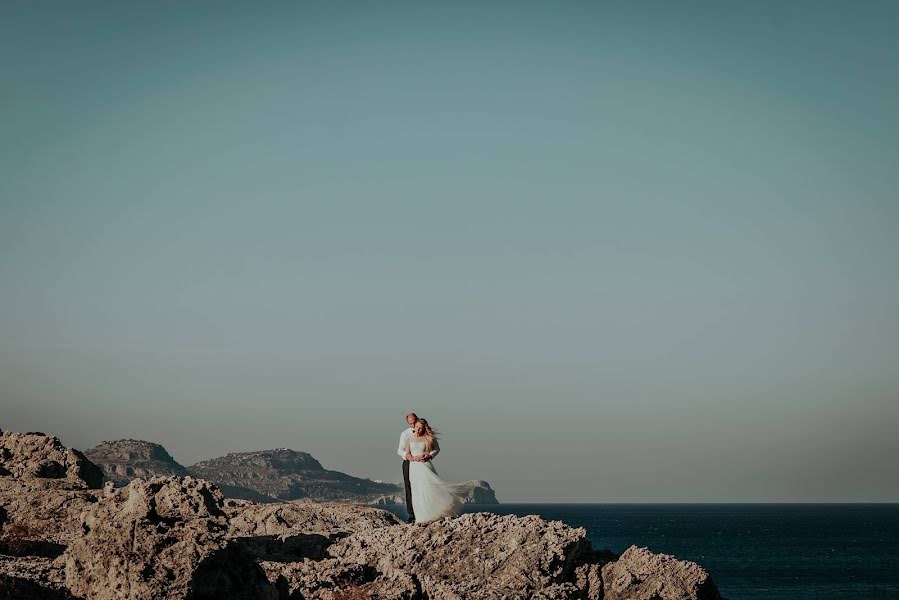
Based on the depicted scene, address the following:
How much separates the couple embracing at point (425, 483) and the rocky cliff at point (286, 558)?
185cm

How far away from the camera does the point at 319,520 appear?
25266 millimetres

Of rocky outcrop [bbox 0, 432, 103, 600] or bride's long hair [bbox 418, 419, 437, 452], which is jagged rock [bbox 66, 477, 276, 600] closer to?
rocky outcrop [bbox 0, 432, 103, 600]

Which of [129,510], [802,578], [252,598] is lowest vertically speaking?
[802,578]

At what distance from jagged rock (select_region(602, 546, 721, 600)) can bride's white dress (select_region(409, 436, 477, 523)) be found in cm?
369

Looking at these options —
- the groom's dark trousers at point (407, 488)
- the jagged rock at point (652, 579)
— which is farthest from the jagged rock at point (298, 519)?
the jagged rock at point (652, 579)

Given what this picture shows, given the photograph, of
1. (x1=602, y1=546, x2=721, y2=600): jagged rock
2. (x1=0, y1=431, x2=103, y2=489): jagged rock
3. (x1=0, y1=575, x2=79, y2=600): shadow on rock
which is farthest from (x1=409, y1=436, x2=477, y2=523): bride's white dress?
(x1=0, y1=431, x2=103, y2=489): jagged rock

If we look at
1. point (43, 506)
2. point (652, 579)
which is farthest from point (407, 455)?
point (43, 506)

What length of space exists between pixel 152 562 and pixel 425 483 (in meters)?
8.41

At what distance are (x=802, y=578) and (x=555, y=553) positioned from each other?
93.3 m

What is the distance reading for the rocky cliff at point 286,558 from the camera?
47.9ft

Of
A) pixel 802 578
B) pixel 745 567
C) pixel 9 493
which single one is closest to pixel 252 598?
pixel 9 493

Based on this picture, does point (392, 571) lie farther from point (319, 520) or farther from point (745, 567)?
point (745, 567)

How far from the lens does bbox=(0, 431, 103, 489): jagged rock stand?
29.5m

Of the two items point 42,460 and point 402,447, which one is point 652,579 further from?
point 42,460
